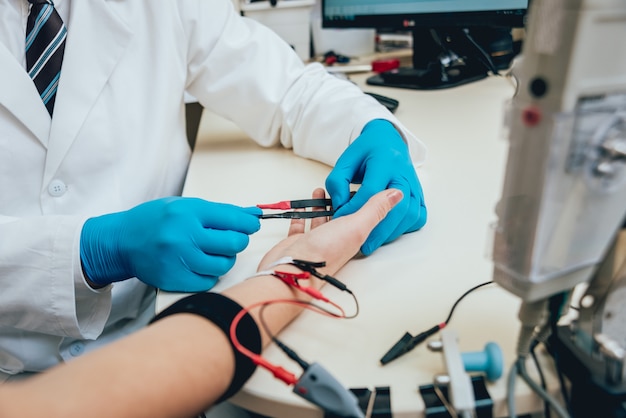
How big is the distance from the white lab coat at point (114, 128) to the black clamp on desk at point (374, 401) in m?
0.49

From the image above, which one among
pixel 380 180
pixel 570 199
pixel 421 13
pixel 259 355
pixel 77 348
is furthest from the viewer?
pixel 421 13

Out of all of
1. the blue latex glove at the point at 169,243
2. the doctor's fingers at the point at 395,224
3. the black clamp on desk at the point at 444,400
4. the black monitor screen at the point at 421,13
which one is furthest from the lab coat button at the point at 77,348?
the black monitor screen at the point at 421,13

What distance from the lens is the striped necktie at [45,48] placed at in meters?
0.85

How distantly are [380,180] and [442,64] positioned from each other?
0.90 metres

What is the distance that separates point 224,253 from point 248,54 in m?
0.61

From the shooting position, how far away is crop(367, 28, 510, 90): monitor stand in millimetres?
1438

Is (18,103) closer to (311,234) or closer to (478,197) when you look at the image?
(311,234)

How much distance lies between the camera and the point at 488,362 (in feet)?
1.46

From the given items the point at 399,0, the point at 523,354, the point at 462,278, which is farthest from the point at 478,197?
the point at 399,0

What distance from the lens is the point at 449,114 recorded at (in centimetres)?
122

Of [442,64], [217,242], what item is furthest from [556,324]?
[442,64]

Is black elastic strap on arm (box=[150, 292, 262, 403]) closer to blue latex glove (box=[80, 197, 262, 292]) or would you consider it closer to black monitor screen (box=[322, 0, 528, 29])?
blue latex glove (box=[80, 197, 262, 292])

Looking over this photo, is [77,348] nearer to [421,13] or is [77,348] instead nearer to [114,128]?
[114,128]

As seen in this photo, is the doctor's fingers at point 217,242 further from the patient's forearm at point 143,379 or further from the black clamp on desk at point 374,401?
the black clamp on desk at point 374,401
